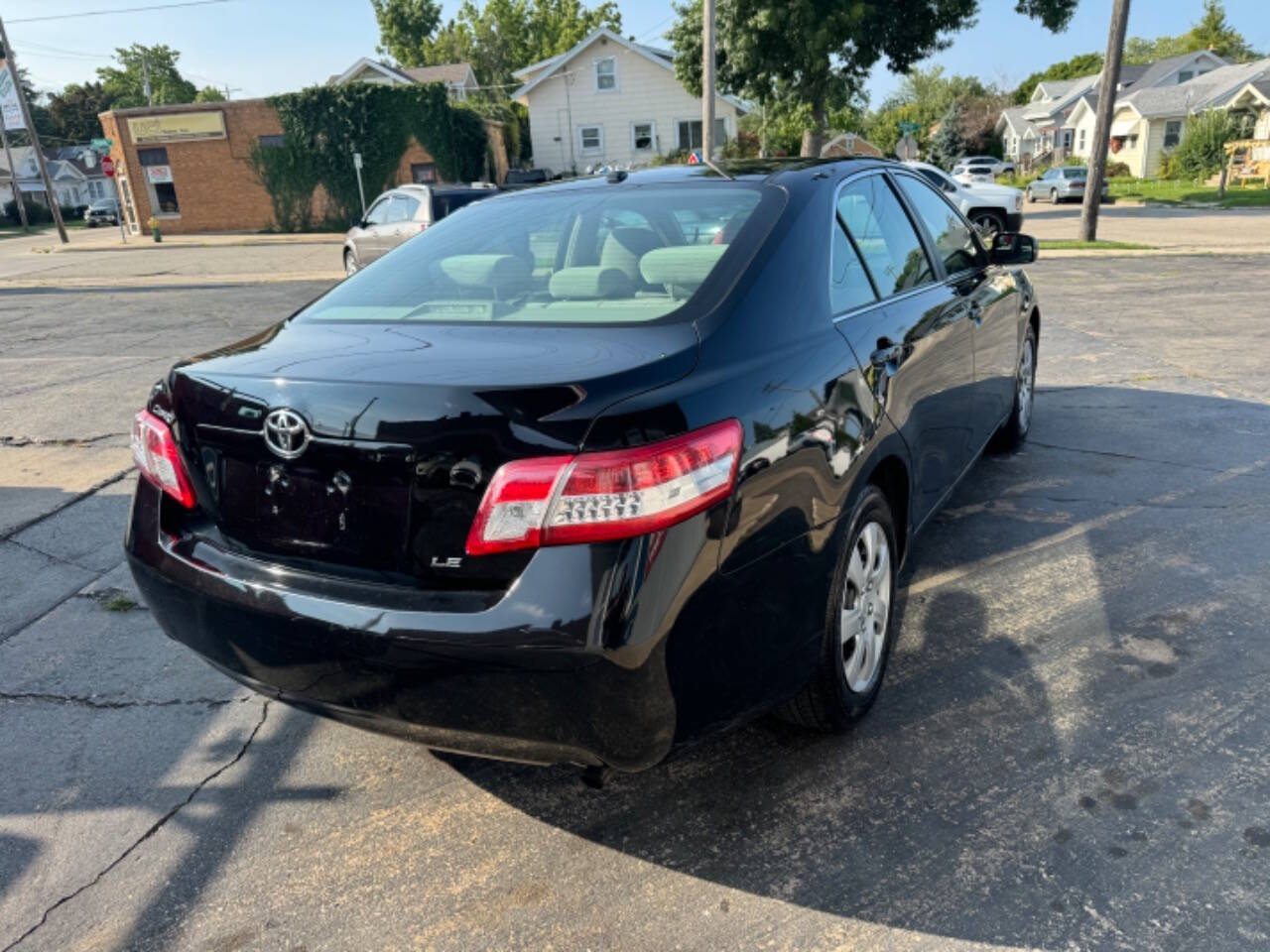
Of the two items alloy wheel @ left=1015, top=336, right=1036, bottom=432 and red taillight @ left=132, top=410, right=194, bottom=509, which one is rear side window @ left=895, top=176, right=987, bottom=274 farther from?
red taillight @ left=132, top=410, right=194, bottom=509

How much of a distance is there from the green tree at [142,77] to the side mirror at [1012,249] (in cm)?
11379

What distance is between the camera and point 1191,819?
Result: 2.34 meters

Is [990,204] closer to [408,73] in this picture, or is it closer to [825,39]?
[825,39]

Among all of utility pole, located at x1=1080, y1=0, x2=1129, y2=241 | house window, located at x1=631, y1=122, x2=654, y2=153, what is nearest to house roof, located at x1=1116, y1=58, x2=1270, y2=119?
house window, located at x1=631, y1=122, x2=654, y2=153

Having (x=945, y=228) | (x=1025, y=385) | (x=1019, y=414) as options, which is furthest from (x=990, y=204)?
(x=945, y=228)

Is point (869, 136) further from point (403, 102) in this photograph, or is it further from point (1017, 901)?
point (1017, 901)

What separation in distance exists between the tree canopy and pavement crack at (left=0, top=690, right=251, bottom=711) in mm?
75041

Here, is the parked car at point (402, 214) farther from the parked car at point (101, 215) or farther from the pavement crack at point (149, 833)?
Result: the parked car at point (101, 215)

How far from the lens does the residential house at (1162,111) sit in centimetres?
5131

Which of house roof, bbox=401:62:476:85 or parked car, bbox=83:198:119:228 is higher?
house roof, bbox=401:62:476:85

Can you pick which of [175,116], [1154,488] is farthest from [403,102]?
[1154,488]

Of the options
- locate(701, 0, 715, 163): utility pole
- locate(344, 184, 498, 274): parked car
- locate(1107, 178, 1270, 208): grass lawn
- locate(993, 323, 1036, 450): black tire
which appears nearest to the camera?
locate(993, 323, 1036, 450): black tire

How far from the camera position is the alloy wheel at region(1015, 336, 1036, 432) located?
5.25m

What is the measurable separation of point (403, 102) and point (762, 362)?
3870 cm
